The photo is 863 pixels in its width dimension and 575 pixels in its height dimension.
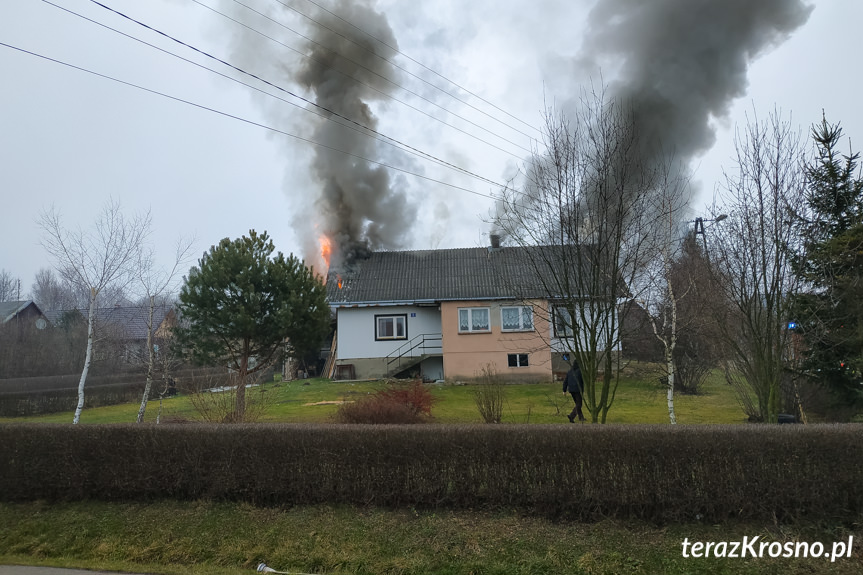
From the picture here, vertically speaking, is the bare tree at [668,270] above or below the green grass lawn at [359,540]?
above

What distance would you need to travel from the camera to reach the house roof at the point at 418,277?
2298 centimetres

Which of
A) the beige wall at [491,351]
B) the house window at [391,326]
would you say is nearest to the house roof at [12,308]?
the house window at [391,326]

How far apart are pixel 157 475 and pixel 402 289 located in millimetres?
17432

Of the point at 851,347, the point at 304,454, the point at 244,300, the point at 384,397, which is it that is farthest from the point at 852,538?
the point at 244,300

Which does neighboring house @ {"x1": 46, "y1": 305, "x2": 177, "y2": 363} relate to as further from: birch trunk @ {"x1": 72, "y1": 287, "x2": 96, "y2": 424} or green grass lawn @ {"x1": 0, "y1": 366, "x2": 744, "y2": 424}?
green grass lawn @ {"x1": 0, "y1": 366, "x2": 744, "y2": 424}

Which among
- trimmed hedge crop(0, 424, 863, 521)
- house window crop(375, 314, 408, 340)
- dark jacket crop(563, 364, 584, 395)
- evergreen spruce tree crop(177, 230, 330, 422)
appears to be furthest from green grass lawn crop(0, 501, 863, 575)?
house window crop(375, 314, 408, 340)

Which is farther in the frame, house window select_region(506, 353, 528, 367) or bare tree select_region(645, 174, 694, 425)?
house window select_region(506, 353, 528, 367)

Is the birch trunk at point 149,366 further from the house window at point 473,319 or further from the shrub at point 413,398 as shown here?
the house window at point 473,319

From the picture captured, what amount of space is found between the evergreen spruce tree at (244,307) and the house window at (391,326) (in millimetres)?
7484

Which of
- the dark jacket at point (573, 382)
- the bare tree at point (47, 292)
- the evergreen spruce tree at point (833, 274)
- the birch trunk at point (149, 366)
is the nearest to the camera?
the evergreen spruce tree at point (833, 274)

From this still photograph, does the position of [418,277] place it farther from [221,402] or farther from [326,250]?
[221,402]

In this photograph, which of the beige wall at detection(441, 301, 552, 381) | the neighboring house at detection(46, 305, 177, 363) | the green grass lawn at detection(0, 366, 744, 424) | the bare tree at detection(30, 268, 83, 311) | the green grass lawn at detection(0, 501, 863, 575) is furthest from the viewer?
the bare tree at detection(30, 268, 83, 311)

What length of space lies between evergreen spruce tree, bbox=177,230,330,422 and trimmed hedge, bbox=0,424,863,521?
738 cm

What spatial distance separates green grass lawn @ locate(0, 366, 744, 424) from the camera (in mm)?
12727
